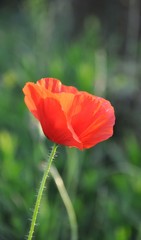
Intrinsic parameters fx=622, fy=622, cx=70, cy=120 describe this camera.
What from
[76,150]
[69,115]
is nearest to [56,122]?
[69,115]

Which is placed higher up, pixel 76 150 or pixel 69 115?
pixel 69 115

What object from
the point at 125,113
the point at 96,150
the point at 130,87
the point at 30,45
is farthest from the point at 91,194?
the point at 30,45

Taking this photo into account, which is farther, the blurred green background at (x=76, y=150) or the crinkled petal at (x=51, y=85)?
the blurred green background at (x=76, y=150)

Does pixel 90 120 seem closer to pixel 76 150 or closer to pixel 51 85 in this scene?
pixel 51 85

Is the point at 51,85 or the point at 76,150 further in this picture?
the point at 76,150

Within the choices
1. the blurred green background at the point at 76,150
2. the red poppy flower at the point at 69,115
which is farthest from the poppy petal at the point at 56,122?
the blurred green background at the point at 76,150

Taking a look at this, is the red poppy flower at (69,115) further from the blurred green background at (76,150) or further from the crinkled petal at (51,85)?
the blurred green background at (76,150)

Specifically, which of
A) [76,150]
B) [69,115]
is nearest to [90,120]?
[69,115]
